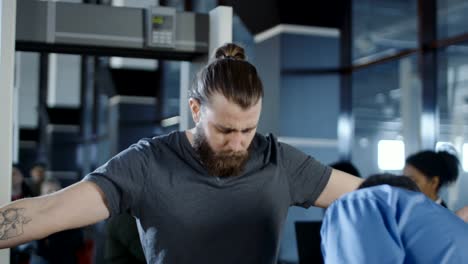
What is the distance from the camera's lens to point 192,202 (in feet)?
5.33

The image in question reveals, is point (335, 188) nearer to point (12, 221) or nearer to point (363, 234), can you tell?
point (363, 234)

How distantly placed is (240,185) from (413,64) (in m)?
3.44

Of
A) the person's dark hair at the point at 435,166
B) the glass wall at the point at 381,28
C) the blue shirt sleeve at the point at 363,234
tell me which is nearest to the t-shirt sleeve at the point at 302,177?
the blue shirt sleeve at the point at 363,234

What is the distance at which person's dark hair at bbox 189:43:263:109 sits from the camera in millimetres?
1521

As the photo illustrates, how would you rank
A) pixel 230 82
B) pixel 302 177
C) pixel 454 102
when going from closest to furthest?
pixel 230 82
pixel 302 177
pixel 454 102

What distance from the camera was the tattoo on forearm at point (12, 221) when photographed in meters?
1.43

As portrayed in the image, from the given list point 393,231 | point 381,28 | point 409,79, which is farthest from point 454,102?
point 393,231

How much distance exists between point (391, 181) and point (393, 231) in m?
0.17

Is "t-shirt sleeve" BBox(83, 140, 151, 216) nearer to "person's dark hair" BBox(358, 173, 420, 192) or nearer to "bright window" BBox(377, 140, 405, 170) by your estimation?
"person's dark hair" BBox(358, 173, 420, 192)

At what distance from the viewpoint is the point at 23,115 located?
41.1 ft

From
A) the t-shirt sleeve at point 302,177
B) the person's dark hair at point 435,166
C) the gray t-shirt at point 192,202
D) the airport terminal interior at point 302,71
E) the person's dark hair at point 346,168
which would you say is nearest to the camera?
the gray t-shirt at point 192,202

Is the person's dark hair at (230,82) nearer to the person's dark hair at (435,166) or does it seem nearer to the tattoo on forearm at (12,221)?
the tattoo on forearm at (12,221)

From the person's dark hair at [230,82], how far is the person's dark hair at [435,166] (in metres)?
1.78

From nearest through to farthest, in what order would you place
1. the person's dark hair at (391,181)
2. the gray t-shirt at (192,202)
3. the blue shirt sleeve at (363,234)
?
the blue shirt sleeve at (363,234), the person's dark hair at (391,181), the gray t-shirt at (192,202)
